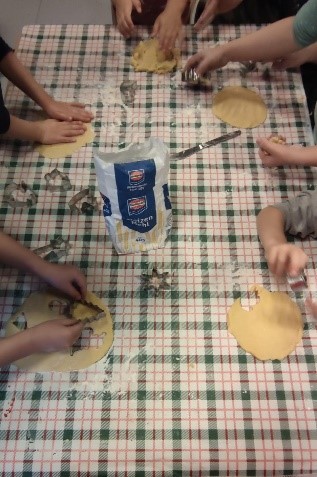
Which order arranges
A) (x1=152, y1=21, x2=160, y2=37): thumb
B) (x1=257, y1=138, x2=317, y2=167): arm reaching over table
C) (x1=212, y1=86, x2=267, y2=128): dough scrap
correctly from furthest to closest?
1. (x1=152, y1=21, x2=160, y2=37): thumb
2. (x1=212, y1=86, x2=267, y2=128): dough scrap
3. (x1=257, y1=138, x2=317, y2=167): arm reaching over table

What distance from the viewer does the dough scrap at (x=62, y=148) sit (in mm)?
1054

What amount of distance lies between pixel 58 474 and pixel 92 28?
1.11m

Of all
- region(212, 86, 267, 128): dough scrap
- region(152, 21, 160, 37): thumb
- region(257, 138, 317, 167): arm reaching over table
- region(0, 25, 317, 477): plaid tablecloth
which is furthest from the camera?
region(152, 21, 160, 37): thumb

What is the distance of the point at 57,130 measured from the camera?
1073 mm

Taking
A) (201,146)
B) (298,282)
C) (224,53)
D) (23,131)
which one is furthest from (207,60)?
(298,282)

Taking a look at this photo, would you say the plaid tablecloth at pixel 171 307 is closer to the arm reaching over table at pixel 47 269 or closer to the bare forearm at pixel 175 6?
the arm reaching over table at pixel 47 269

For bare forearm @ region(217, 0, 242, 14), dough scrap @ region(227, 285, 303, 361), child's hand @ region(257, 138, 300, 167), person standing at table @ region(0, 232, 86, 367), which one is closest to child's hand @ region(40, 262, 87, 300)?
person standing at table @ region(0, 232, 86, 367)

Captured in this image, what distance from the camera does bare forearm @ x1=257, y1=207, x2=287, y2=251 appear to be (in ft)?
2.90

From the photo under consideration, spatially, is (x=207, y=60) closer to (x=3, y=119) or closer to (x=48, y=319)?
(x=3, y=119)

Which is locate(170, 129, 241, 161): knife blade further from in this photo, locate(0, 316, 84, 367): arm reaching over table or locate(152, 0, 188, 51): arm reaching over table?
locate(0, 316, 84, 367): arm reaching over table

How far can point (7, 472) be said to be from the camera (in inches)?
27.8

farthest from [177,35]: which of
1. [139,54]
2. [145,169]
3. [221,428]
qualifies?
[221,428]

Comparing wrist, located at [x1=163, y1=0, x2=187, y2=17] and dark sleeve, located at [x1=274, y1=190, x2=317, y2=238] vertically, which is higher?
wrist, located at [x1=163, y1=0, x2=187, y2=17]

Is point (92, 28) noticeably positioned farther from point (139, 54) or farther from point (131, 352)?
point (131, 352)
